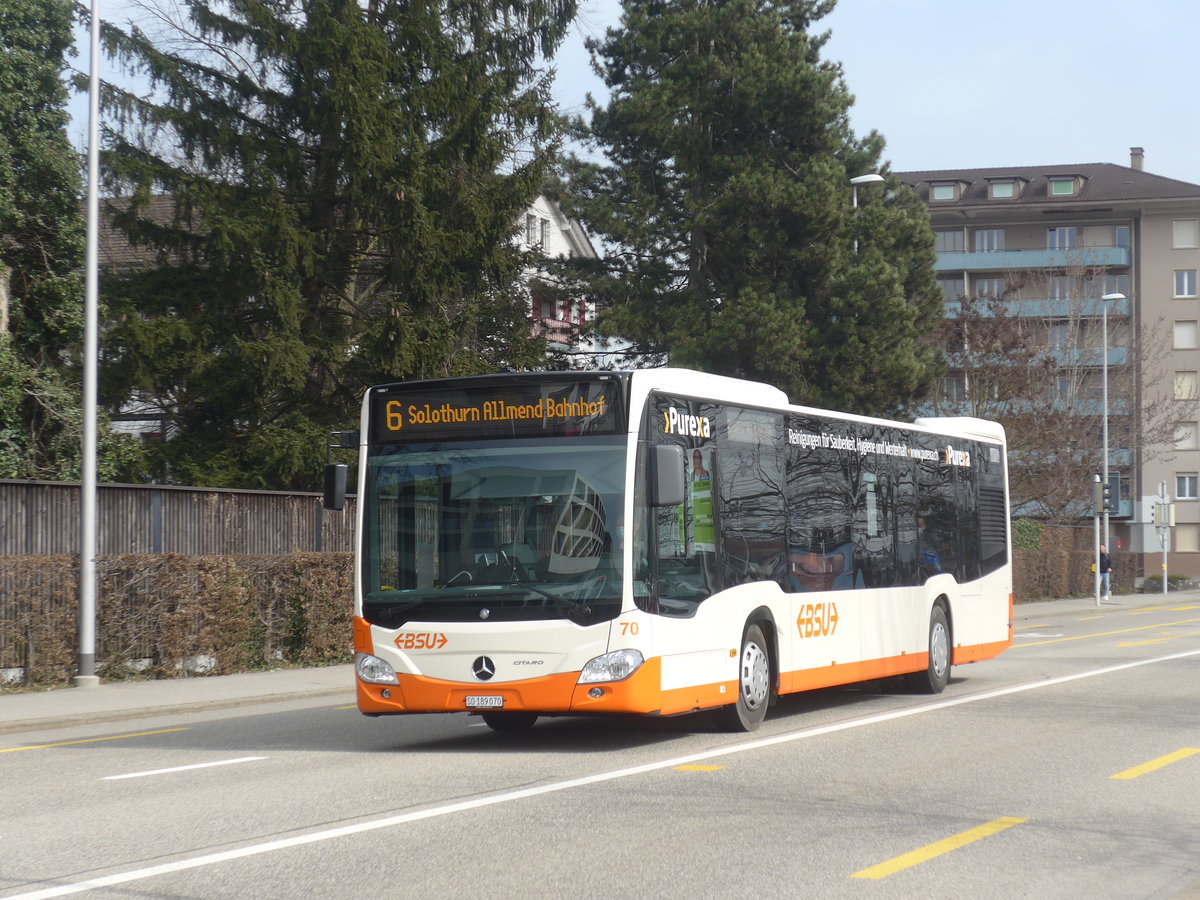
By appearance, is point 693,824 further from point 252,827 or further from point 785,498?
point 785,498

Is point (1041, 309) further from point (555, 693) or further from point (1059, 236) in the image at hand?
point (555, 693)

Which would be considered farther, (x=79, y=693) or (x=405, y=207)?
(x=405, y=207)

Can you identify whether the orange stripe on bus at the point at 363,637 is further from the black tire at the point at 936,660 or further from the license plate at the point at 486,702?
the black tire at the point at 936,660

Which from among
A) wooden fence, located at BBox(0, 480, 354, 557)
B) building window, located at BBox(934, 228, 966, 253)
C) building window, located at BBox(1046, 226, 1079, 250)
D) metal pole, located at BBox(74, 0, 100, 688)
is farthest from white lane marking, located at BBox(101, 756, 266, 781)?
building window, located at BBox(1046, 226, 1079, 250)

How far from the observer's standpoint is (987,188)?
9019 cm

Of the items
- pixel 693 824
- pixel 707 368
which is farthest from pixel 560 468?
pixel 707 368

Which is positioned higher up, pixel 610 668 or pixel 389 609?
pixel 389 609

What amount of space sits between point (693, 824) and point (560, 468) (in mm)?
3951

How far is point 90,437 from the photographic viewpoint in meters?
18.4

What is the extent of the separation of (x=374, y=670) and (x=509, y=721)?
2.18 m

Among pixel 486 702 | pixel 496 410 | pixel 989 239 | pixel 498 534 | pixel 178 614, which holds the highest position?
pixel 989 239

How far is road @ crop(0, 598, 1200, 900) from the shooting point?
6898mm

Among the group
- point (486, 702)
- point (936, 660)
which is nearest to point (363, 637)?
point (486, 702)

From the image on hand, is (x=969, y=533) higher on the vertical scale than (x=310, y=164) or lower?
lower
